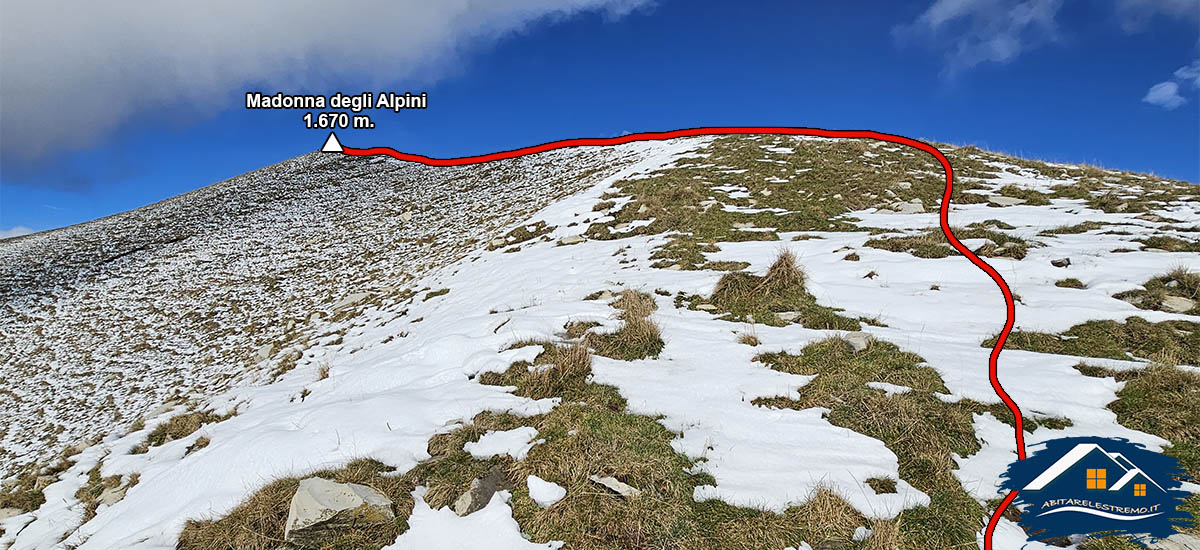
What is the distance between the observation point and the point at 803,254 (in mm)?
12094

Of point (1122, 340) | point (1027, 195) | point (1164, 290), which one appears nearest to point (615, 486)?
point (1122, 340)

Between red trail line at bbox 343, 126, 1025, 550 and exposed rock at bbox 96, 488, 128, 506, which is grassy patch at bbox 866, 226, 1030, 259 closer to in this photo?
red trail line at bbox 343, 126, 1025, 550

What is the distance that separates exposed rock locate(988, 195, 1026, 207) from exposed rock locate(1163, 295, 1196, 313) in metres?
8.51

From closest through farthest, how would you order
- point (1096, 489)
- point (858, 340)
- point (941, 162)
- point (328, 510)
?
point (1096, 489) < point (328, 510) < point (858, 340) < point (941, 162)

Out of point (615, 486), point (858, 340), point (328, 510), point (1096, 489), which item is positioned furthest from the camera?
point (858, 340)

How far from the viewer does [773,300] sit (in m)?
9.91

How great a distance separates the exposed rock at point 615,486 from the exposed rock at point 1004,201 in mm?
16664

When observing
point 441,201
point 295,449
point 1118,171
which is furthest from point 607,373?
point 1118,171

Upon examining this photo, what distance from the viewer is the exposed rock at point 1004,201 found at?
15.8 metres

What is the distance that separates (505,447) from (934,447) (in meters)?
4.76

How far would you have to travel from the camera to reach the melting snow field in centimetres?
540

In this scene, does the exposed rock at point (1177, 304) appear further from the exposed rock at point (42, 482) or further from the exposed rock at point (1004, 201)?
the exposed rock at point (42, 482)

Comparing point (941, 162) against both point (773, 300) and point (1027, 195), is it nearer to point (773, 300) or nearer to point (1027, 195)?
point (1027, 195)

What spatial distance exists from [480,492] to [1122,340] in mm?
9284
